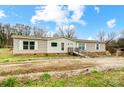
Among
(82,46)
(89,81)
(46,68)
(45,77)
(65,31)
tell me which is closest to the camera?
(89,81)

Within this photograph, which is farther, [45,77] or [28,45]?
[28,45]

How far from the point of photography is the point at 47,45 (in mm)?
14000

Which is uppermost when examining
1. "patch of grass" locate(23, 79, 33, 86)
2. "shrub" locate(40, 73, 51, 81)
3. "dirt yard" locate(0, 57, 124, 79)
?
"dirt yard" locate(0, 57, 124, 79)

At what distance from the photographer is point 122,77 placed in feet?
19.3

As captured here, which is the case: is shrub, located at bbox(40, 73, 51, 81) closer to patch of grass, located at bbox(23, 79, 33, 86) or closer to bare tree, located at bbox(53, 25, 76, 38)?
patch of grass, located at bbox(23, 79, 33, 86)

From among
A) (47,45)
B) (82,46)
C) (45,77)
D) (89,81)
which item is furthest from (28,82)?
(82,46)

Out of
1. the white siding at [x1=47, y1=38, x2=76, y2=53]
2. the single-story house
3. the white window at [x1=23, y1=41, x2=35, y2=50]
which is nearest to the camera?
the single-story house

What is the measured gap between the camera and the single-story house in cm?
1272

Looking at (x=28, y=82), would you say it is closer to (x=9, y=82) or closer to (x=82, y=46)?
(x=9, y=82)

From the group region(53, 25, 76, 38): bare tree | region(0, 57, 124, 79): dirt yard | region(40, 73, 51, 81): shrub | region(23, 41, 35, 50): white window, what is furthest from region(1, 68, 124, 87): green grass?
region(23, 41, 35, 50): white window

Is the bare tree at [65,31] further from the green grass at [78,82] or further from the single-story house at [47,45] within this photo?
the green grass at [78,82]

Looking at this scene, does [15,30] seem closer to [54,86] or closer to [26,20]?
[26,20]

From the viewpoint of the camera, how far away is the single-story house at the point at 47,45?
1272cm
